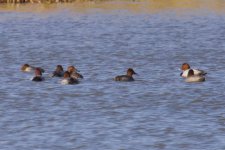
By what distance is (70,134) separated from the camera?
1905 cm

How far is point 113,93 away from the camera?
82.1 feet

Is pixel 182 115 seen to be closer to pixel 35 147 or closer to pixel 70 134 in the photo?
pixel 70 134

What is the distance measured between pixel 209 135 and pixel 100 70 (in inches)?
456

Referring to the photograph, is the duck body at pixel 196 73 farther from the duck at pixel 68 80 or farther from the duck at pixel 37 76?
the duck at pixel 37 76

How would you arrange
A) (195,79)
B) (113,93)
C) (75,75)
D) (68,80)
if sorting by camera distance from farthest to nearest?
(75,75)
(195,79)
(68,80)
(113,93)

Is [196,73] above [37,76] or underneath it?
above

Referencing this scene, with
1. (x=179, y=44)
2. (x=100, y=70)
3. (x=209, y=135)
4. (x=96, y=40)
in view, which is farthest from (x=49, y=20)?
(x=209, y=135)

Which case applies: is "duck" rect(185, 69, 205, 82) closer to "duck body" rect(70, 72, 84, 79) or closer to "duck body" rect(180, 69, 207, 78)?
"duck body" rect(180, 69, 207, 78)

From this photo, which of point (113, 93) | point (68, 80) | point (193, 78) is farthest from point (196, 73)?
point (68, 80)

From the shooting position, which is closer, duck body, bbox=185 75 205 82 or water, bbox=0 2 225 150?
water, bbox=0 2 225 150

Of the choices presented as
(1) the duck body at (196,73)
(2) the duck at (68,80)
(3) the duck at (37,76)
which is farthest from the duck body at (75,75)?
(1) the duck body at (196,73)

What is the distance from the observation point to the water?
1869 centimetres

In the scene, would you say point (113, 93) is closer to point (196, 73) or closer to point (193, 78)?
point (193, 78)

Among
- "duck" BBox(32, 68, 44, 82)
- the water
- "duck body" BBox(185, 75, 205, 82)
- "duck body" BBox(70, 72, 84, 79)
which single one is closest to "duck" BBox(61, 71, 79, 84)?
"duck body" BBox(70, 72, 84, 79)
